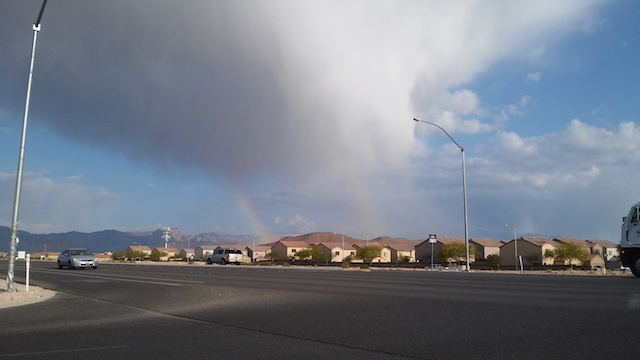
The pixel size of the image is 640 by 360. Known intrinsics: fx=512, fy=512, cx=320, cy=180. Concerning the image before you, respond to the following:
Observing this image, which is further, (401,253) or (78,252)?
(401,253)

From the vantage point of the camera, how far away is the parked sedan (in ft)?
137

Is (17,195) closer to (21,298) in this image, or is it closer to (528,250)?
(21,298)

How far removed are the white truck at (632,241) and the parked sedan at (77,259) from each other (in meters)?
37.3

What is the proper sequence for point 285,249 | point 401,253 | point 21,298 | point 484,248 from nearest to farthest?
point 21,298 → point 484,248 → point 401,253 → point 285,249

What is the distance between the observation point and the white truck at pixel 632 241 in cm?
2233

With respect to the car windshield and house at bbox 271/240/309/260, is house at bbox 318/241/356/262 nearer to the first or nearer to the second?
house at bbox 271/240/309/260

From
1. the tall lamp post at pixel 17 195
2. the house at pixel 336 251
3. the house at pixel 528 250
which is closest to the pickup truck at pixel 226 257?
the tall lamp post at pixel 17 195

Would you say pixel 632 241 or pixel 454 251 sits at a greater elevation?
pixel 632 241

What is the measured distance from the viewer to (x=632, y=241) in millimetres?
22406

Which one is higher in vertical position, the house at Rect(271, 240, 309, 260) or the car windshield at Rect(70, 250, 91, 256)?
the car windshield at Rect(70, 250, 91, 256)

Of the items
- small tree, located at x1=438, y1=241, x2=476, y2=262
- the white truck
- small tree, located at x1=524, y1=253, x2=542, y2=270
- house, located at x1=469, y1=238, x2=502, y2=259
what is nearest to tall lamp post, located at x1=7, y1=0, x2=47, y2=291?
the white truck

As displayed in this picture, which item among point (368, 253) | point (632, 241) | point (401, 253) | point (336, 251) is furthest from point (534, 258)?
point (632, 241)

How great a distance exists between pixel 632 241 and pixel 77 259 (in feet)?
127

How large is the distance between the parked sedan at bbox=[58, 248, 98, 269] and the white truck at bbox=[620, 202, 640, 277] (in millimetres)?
37328
